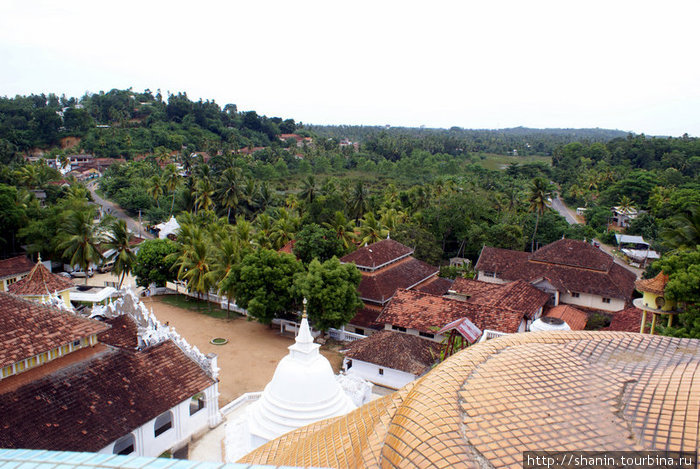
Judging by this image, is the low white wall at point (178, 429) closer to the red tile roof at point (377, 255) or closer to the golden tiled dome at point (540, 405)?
the golden tiled dome at point (540, 405)

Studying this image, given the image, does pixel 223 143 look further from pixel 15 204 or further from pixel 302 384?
pixel 302 384

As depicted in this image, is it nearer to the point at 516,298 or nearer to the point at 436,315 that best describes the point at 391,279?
the point at 436,315

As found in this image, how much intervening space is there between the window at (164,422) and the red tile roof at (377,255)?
52.3 ft

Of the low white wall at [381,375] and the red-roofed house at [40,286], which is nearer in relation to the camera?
the low white wall at [381,375]

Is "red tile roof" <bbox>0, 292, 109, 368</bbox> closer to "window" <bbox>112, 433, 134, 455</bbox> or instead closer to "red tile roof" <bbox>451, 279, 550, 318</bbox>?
"window" <bbox>112, 433, 134, 455</bbox>

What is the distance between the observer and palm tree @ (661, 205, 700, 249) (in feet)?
69.7

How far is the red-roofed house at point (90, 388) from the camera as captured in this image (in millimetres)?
11938

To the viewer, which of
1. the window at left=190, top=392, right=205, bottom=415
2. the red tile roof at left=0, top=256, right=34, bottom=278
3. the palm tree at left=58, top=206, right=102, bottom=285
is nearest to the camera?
the window at left=190, top=392, right=205, bottom=415

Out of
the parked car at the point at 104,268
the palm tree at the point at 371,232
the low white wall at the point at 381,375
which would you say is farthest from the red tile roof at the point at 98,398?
the parked car at the point at 104,268

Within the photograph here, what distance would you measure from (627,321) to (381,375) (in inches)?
528

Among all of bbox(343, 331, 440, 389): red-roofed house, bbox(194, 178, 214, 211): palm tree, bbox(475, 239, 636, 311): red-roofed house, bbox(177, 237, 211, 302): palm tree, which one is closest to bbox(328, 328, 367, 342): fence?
bbox(343, 331, 440, 389): red-roofed house

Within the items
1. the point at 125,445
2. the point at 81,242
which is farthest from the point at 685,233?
the point at 81,242

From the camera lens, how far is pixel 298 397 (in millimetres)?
13844

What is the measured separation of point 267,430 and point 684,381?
461 inches
